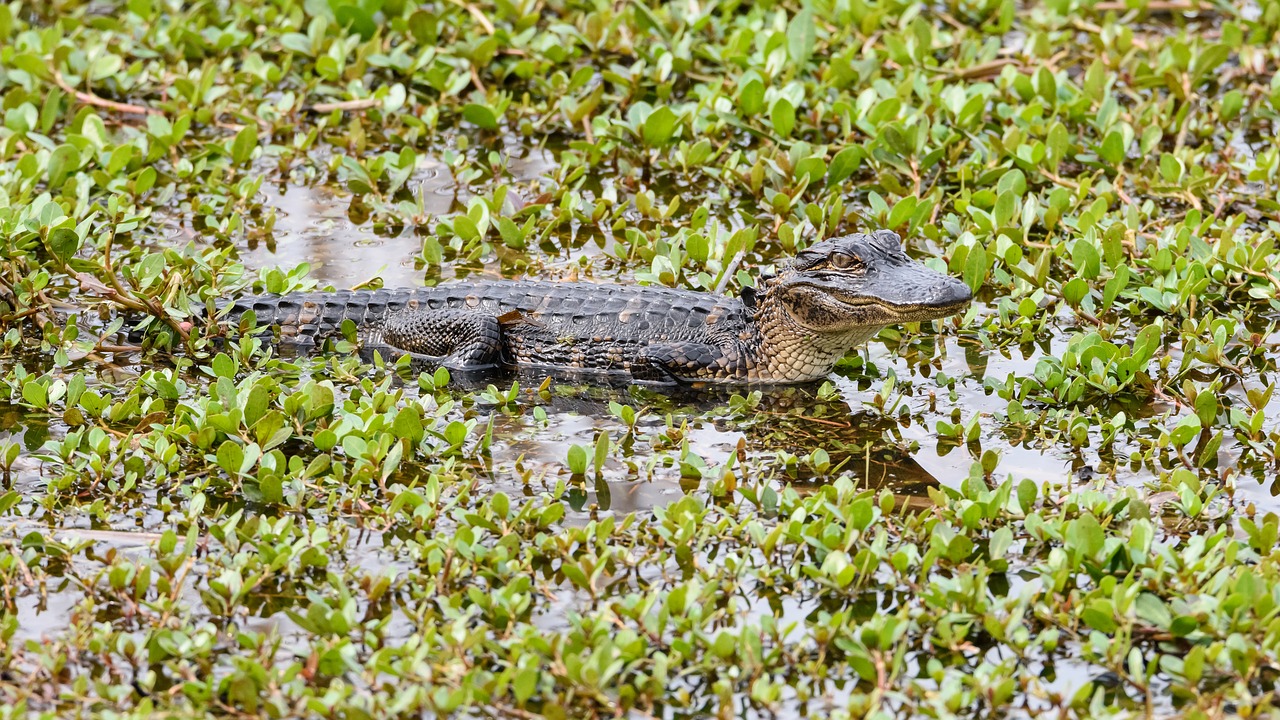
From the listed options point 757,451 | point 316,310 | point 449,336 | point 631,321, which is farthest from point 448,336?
point 757,451

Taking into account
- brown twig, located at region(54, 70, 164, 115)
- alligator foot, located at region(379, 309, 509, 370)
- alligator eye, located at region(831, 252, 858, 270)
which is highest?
alligator eye, located at region(831, 252, 858, 270)

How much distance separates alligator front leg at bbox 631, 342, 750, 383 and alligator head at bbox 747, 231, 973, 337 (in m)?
0.31

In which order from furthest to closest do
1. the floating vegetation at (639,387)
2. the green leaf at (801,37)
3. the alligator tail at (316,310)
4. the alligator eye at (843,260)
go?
the green leaf at (801,37), the alligator tail at (316,310), the alligator eye at (843,260), the floating vegetation at (639,387)

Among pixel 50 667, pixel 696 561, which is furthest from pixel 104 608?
pixel 696 561

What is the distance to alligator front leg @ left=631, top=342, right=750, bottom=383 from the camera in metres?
6.35

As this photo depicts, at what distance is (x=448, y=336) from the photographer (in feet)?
21.4

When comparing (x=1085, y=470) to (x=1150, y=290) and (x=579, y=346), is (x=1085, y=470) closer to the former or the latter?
(x=1150, y=290)

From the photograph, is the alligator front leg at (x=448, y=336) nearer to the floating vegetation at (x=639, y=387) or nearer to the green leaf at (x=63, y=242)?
the floating vegetation at (x=639, y=387)

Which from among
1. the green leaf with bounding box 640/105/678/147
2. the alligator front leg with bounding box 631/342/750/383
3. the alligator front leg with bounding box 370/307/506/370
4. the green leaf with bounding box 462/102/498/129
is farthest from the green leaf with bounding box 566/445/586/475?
the green leaf with bounding box 462/102/498/129

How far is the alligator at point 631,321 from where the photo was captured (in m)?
6.18

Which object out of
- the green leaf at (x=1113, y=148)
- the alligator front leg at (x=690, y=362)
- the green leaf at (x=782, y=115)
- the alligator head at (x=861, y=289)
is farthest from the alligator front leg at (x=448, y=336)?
the green leaf at (x=1113, y=148)

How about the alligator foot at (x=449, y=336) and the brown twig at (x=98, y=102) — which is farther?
the brown twig at (x=98, y=102)

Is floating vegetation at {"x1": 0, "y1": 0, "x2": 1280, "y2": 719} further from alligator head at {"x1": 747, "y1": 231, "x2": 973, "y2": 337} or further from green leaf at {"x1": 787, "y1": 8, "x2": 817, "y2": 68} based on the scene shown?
alligator head at {"x1": 747, "y1": 231, "x2": 973, "y2": 337}

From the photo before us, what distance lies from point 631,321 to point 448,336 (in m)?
0.78
